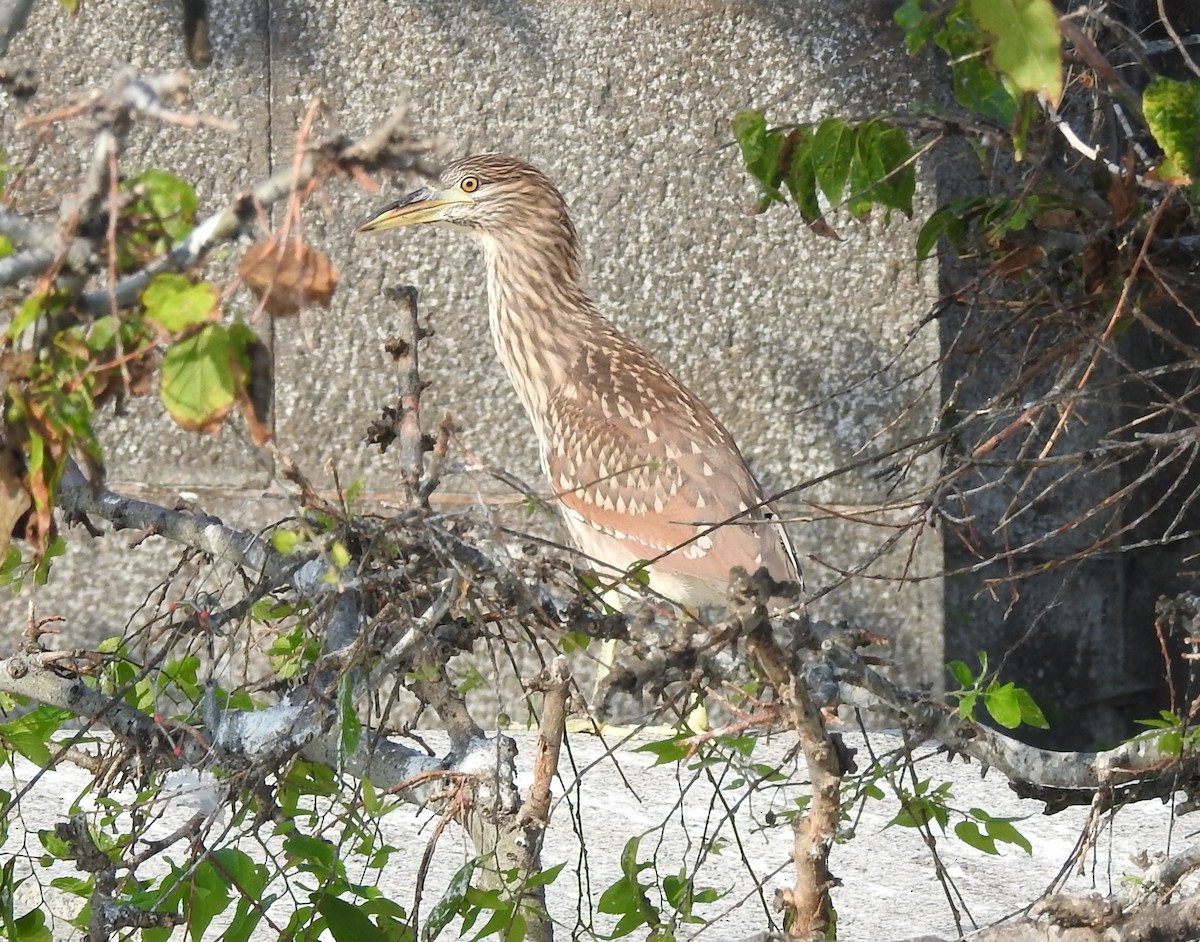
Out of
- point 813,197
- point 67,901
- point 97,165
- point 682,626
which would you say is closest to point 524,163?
point 813,197

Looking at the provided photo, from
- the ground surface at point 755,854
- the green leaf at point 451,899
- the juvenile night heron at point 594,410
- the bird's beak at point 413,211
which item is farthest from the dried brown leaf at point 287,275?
the bird's beak at point 413,211

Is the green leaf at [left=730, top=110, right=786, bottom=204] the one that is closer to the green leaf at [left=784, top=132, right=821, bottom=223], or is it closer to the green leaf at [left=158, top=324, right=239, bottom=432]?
the green leaf at [left=784, top=132, right=821, bottom=223]

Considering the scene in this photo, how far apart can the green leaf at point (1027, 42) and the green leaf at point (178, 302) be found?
86 centimetres

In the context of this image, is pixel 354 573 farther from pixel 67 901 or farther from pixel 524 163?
pixel 524 163

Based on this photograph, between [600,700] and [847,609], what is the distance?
3.30 m

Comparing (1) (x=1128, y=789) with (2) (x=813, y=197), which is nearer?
(1) (x=1128, y=789)

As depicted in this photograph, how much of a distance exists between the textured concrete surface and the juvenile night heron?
0.30 m

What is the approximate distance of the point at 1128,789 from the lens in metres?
2.17

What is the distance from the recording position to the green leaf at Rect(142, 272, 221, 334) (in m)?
1.06

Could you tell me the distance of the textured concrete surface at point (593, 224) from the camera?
4539 mm

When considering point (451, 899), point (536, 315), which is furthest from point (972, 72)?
point (536, 315)

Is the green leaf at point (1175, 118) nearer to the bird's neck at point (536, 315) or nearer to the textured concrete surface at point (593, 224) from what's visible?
the bird's neck at point (536, 315)

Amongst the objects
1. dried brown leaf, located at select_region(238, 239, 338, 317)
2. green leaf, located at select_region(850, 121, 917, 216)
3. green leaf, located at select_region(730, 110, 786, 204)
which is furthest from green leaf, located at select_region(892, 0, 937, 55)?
dried brown leaf, located at select_region(238, 239, 338, 317)

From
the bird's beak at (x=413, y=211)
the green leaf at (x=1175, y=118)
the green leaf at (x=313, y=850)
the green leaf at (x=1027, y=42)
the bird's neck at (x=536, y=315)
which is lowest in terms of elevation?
the green leaf at (x=313, y=850)
